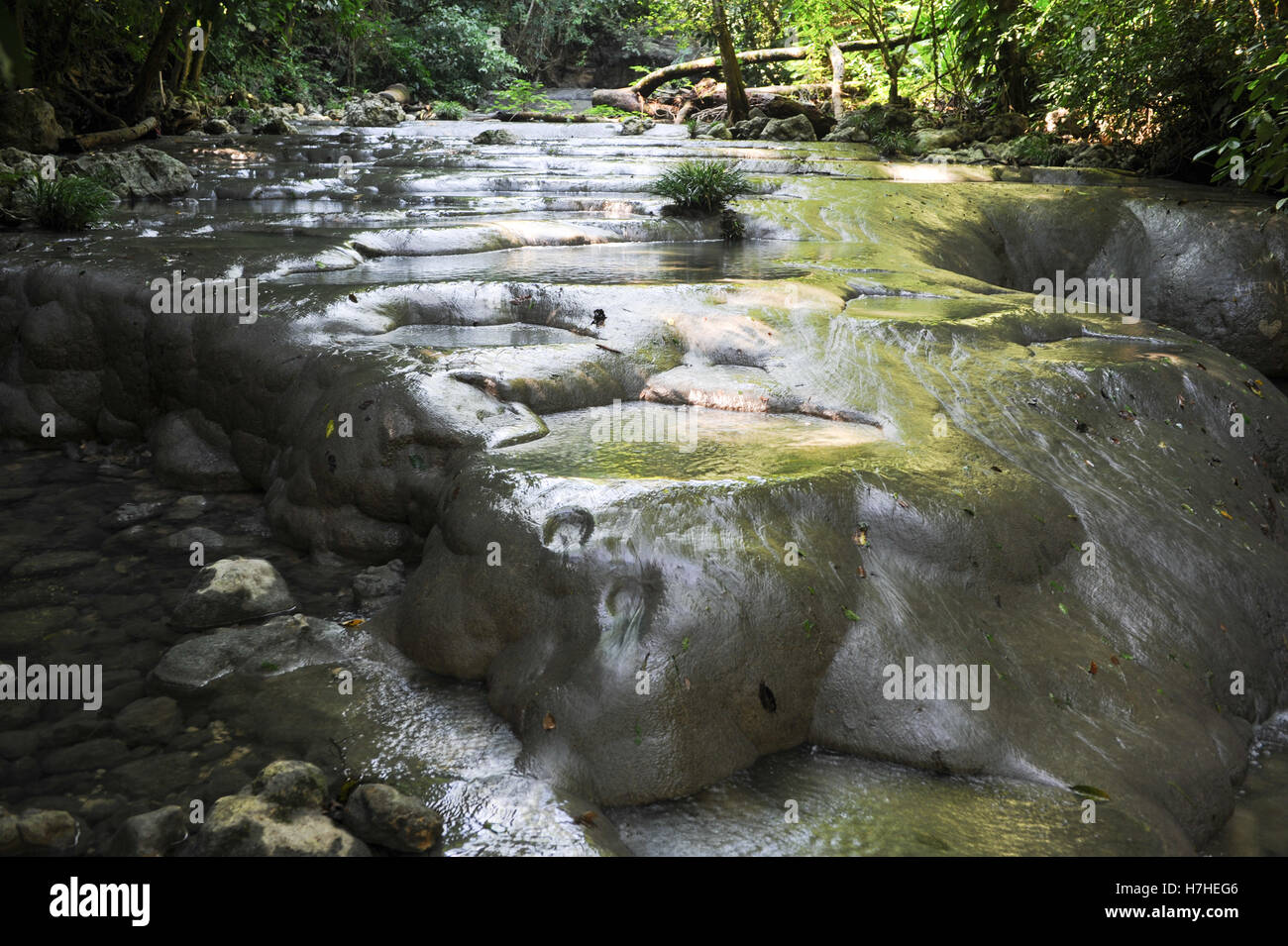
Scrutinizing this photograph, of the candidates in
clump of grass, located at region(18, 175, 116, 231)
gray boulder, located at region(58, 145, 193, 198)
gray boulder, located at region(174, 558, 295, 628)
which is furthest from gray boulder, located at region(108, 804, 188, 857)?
gray boulder, located at region(58, 145, 193, 198)

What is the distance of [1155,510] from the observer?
4211 millimetres

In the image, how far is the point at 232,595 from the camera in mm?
3938

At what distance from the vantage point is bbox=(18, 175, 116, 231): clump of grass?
721cm

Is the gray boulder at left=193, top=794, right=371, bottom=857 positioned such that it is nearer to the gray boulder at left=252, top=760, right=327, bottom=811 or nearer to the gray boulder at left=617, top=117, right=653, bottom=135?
the gray boulder at left=252, top=760, right=327, bottom=811

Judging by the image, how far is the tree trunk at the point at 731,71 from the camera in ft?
47.6

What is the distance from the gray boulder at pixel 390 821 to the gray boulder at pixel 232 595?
150 cm

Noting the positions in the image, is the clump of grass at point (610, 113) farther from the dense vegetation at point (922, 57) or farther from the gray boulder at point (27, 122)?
the gray boulder at point (27, 122)

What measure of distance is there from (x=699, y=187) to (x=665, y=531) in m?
6.19

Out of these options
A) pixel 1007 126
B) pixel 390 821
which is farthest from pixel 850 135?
pixel 390 821

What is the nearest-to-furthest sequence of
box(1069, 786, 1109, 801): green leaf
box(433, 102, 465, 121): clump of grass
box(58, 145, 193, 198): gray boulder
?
box(1069, 786, 1109, 801): green leaf
box(58, 145, 193, 198): gray boulder
box(433, 102, 465, 121): clump of grass

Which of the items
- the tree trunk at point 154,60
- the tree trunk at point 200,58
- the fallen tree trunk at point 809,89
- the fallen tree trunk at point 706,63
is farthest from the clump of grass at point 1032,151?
the tree trunk at point 200,58

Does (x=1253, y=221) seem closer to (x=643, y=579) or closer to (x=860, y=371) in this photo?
(x=860, y=371)

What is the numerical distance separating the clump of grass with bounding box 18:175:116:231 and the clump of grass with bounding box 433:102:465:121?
15.7 meters

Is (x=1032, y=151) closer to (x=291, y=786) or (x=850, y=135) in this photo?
(x=850, y=135)
